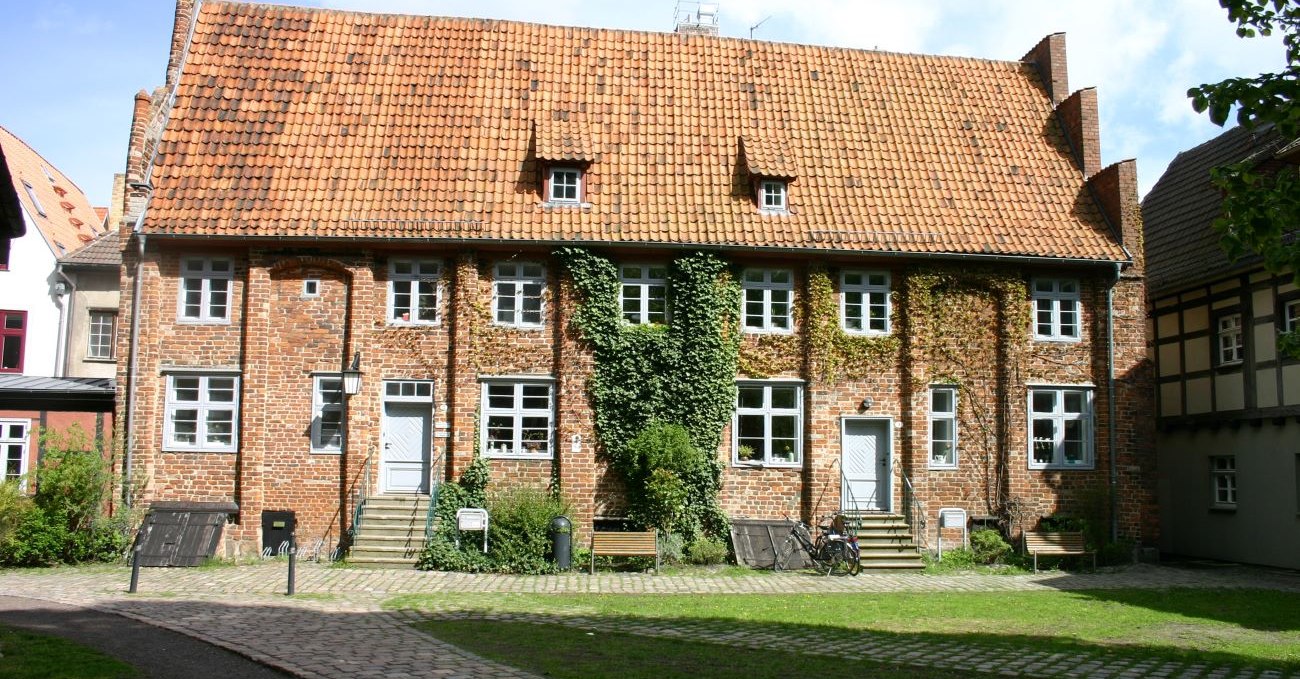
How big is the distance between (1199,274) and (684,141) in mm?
11090

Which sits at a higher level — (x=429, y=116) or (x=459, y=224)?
(x=429, y=116)

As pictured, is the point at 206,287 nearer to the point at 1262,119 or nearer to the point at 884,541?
the point at 884,541

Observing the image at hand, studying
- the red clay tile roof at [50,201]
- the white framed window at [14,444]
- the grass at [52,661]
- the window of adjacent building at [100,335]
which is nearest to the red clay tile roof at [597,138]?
the white framed window at [14,444]

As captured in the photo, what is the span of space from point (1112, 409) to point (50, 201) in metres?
32.7

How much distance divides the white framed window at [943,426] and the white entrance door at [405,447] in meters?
9.63

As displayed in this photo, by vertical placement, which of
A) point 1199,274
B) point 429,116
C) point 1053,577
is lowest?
point 1053,577

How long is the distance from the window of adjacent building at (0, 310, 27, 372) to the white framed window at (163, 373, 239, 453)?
45.9 feet

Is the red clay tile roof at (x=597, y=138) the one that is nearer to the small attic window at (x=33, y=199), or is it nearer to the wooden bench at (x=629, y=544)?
the wooden bench at (x=629, y=544)

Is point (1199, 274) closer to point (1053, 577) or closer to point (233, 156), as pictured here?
Result: point (1053, 577)

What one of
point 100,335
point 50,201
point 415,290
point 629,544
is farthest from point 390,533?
point 50,201

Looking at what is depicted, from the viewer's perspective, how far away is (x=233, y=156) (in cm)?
2078

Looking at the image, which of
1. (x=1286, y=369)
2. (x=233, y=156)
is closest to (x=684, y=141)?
(x=233, y=156)

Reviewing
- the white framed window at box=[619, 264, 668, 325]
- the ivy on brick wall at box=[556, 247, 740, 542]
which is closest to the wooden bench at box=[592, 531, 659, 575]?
the ivy on brick wall at box=[556, 247, 740, 542]

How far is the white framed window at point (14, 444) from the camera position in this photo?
2530 cm
